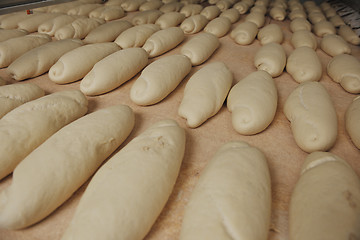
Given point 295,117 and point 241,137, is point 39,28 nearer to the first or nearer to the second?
point 241,137

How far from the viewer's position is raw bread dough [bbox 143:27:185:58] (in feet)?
7.03

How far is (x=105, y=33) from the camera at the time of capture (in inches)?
94.0

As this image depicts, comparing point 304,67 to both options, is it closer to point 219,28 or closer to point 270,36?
point 270,36

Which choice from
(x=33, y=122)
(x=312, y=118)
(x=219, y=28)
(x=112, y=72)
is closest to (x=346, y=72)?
(x=312, y=118)

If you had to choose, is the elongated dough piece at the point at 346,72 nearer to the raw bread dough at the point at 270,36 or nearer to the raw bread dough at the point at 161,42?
the raw bread dough at the point at 270,36

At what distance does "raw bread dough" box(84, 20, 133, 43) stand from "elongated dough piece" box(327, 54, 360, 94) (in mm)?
2009

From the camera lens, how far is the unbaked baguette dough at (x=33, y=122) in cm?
113

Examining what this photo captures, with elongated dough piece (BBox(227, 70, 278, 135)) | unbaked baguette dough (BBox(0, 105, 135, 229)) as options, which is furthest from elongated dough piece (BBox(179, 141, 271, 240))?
unbaked baguette dough (BBox(0, 105, 135, 229))

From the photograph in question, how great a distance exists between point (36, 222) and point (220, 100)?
3.83ft

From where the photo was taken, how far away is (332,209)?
2.94 ft

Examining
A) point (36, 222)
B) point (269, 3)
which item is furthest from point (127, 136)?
point (269, 3)

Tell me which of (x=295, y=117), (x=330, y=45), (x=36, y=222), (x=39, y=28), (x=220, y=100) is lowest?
(x=330, y=45)

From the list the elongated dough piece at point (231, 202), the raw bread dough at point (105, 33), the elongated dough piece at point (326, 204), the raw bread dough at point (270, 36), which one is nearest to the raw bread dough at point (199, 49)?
the raw bread dough at point (270, 36)

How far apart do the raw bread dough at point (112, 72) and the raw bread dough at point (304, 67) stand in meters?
1.22
